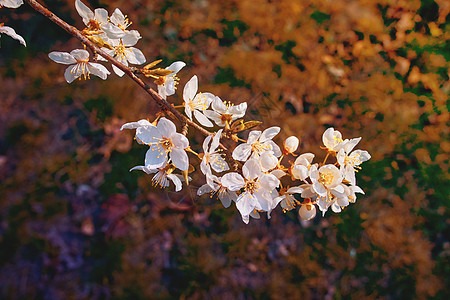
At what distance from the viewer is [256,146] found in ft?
4.37

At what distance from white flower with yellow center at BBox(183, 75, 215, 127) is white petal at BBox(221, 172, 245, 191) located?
25cm

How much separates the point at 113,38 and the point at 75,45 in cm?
173

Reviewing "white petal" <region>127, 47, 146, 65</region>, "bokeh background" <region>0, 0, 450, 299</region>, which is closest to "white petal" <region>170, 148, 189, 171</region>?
"white petal" <region>127, 47, 146, 65</region>

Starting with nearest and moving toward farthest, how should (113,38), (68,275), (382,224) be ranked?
(113,38) < (68,275) < (382,224)

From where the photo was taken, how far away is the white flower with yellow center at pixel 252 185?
1245 mm

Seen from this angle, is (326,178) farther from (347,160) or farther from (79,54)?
(79,54)

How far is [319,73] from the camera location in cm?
295

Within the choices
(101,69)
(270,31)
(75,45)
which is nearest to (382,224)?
(270,31)

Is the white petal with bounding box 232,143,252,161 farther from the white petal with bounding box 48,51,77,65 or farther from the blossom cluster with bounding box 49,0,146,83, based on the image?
the white petal with bounding box 48,51,77,65

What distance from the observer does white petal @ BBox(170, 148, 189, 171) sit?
1.23m

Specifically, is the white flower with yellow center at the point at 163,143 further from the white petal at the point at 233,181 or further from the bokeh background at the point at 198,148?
the bokeh background at the point at 198,148

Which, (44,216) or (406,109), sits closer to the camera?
(44,216)

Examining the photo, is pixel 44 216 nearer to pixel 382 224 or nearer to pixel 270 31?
pixel 270 31

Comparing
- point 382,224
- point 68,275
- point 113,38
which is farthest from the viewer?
point 382,224
